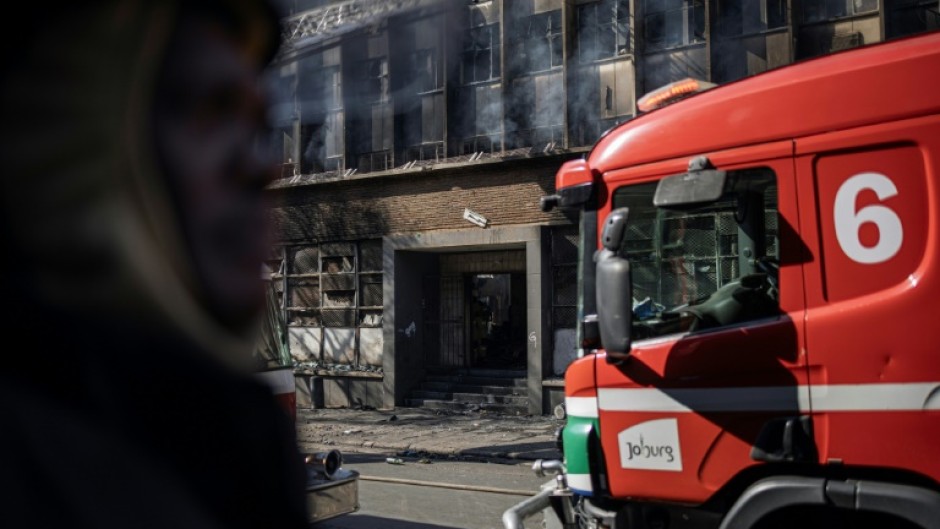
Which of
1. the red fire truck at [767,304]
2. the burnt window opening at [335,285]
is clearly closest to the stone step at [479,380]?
the burnt window opening at [335,285]

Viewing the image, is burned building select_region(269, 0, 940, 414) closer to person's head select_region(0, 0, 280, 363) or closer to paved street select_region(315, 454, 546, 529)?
paved street select_region(315, 454, 546, 529)

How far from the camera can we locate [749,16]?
1441 cm

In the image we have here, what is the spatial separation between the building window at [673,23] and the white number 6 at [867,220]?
11889mm

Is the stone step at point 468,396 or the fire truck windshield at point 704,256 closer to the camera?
the fire truck windshield at point 704,256

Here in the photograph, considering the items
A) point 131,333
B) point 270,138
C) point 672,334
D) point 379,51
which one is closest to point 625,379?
point 672,334

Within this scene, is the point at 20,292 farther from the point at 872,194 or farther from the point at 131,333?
the point at 872,194

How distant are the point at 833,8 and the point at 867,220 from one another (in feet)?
38.4

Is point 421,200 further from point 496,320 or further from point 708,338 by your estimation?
point 708,338

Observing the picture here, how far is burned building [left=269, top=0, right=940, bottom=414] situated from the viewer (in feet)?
48.4

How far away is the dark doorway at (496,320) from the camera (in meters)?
18.0

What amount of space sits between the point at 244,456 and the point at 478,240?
15960 mm

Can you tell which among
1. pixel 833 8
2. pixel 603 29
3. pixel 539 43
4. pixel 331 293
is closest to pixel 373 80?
pixel 539 43

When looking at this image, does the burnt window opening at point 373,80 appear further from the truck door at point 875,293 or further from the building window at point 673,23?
the truck door at point 875,293

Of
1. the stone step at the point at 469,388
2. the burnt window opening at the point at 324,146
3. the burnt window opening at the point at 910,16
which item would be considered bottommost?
the stone step at the point at 469,388
